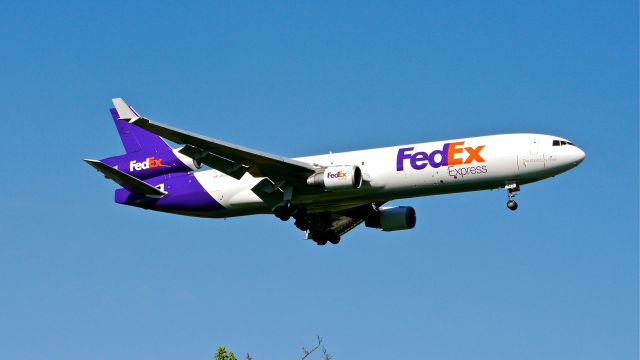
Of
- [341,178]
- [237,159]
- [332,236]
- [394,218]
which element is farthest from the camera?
[332,236]

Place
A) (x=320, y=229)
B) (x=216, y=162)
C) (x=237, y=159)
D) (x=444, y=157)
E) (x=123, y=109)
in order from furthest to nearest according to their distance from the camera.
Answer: (x=320, y=229) < (x=123, y=109) < (x=216, y=162) < (x=237, y=159) < (x=444, y=157)

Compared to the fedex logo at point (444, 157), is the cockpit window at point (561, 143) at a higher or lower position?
higher

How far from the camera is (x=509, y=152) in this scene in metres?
61.3

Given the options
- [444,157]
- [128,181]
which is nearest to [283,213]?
[444,157]

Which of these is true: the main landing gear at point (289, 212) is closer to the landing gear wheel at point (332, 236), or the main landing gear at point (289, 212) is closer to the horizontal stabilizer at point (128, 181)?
the landing gear wheel at point (332, 236)

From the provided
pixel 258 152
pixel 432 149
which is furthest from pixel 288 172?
pixel 432 149

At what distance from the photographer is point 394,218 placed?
69.9 meters

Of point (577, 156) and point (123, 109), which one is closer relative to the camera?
point (577, 156)

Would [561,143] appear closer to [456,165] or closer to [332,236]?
[456,165]

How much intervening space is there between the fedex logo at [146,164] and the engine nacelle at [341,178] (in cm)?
1052

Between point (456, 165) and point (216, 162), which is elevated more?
point (216, 162)

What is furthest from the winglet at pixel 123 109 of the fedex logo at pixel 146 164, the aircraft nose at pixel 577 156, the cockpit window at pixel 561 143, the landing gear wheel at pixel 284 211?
the aircraft nose at pixel 577 156

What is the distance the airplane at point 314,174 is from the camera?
201ft

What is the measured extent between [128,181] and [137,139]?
138 inches
